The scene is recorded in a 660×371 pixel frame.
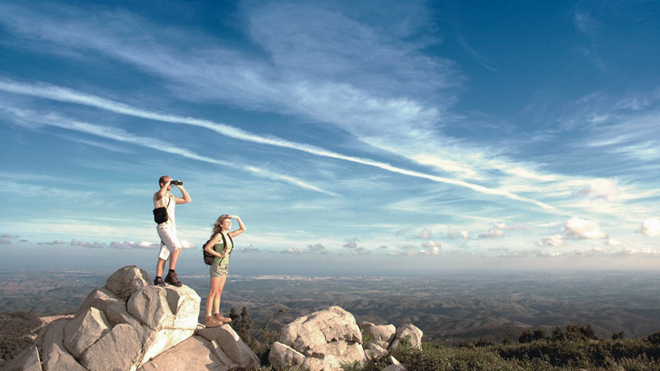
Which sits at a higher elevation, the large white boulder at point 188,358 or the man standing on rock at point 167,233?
the man standing on rock at point 167,233

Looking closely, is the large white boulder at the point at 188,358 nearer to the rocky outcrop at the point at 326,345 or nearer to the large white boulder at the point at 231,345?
the large white boulder at the point at 231,345

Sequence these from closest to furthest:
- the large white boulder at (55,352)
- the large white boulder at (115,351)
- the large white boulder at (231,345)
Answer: the large white boulder at (55,352) < the large white boulder at (115,351) < the large white boulder at (231,345)

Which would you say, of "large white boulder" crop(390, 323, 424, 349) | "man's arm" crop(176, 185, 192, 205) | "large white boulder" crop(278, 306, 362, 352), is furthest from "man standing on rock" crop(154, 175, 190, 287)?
"large white boulder" crop(390, 323, 424, 349)

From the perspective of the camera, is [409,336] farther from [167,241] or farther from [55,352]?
[55,352]

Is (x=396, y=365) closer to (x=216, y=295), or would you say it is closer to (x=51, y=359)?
(x=216, y=295)

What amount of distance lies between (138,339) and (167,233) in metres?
3.82

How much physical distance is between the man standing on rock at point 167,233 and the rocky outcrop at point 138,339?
77 centimetres

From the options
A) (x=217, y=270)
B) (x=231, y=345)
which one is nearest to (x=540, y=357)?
(x=231, y=345)

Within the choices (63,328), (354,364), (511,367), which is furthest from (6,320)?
(511,367)

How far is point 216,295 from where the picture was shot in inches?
619

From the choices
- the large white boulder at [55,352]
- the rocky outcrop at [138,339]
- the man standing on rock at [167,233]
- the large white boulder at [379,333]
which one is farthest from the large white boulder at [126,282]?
the large white boulder at [379,333]

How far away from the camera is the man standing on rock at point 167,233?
14930mm

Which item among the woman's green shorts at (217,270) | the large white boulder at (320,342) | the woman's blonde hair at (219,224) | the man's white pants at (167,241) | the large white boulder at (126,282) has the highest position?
the woman's blonde hair at (219,224)

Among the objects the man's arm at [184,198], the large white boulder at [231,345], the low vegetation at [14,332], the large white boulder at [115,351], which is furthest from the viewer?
the low vegetation at [14,332]
